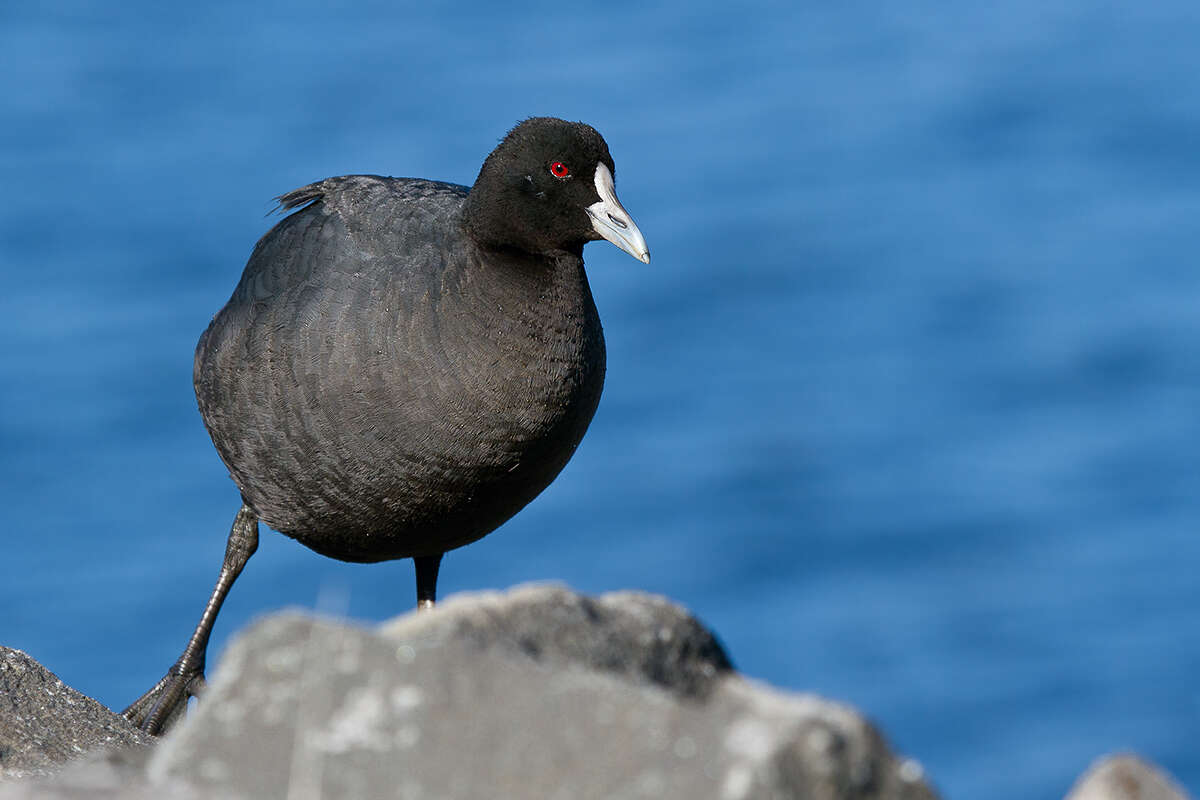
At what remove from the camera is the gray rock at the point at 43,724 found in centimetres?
503

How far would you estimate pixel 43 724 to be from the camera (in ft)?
17.5

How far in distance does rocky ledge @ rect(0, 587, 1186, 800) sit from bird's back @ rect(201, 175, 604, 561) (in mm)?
2513

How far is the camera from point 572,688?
2998mm

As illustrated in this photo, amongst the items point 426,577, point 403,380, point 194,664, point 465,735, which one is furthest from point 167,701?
point 465,735

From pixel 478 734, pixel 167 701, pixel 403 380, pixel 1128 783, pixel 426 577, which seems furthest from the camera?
pixel 426 577

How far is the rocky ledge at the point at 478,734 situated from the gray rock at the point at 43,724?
1.74 m

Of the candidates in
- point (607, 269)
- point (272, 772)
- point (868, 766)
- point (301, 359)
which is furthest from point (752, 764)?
point (607, 269)

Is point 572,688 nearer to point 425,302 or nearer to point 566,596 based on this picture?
point 566,596

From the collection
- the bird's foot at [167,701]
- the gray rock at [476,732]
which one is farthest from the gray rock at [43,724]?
the gray rock at [476,732]

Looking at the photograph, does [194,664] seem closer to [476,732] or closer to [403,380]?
[403,380]

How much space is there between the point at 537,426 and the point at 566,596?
2.39 meters

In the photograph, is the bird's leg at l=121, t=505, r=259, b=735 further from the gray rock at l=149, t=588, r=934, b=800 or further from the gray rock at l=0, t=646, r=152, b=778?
the gray rock at l=149, t=588, r=934, b=800

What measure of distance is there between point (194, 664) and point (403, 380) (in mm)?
2276

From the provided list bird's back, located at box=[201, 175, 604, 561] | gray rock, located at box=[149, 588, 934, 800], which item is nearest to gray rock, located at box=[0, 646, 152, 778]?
bird's back, located at box=[201, 175, 604, 561]
